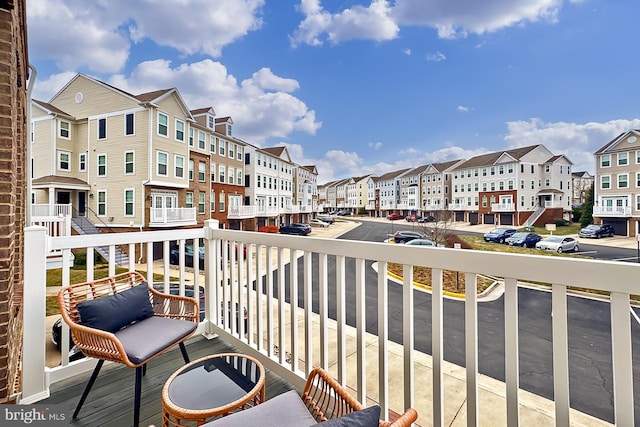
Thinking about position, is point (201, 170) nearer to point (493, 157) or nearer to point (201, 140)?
point (201, 140)

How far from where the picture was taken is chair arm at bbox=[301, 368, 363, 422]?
0.85m

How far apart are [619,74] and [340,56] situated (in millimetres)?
8492

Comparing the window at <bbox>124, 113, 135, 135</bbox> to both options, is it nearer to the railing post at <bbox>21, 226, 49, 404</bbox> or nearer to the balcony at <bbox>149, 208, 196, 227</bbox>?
the balcony at <bbox>149, 208, 196, 227</bbox>

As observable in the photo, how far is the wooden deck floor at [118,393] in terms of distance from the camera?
142 cm

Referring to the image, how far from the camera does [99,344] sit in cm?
133

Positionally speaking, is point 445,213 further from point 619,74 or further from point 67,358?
point 67,358

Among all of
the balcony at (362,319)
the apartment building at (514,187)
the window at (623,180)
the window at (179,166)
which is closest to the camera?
the balcony at (362,319)

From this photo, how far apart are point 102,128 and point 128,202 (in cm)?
295

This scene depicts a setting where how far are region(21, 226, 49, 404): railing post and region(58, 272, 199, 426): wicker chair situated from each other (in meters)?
0.14

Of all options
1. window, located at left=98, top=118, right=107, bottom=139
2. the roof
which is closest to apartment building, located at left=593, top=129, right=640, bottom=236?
the roof

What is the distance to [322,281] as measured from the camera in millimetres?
1452

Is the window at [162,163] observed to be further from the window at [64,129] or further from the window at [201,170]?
the window at [64,129]

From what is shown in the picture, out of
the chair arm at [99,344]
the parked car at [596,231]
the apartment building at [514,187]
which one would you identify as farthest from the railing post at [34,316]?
the apartment building at [514,187]

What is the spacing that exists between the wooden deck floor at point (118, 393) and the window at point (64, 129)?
1166cm
